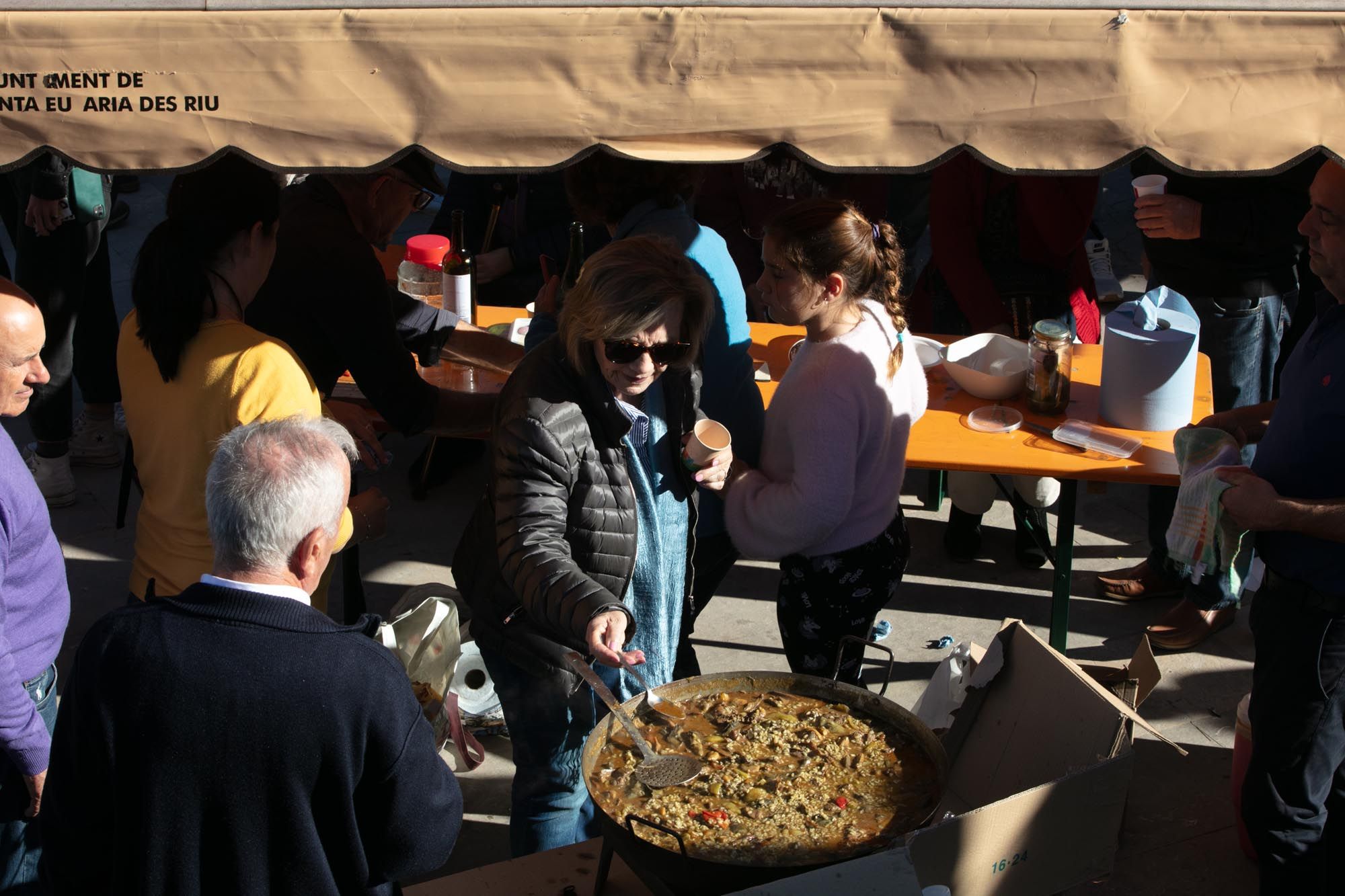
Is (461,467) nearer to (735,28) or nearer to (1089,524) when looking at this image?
(1089,524)

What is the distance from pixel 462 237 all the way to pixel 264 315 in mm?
2148

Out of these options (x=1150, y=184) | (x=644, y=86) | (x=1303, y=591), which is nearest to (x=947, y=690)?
(x=1303, y=591)

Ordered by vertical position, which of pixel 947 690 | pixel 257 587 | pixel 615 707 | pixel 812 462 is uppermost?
pixel 257 587

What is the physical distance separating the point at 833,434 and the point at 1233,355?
2204 millimetres

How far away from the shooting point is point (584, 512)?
2.65 m

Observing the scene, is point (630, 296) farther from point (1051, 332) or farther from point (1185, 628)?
point (1185, 628)

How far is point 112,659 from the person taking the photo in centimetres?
182

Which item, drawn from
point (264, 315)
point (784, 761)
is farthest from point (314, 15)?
point (784, 761)

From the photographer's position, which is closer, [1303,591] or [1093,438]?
[1303,591]

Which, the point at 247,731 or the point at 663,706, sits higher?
the point at 247,731

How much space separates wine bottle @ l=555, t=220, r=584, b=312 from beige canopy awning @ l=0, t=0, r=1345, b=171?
1270 millimetres

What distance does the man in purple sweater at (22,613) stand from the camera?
240cm

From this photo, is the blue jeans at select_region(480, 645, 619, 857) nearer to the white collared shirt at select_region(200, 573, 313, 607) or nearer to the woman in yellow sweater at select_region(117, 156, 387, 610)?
the woman in yellow sweater at select_region(117, 156, 387, 610)

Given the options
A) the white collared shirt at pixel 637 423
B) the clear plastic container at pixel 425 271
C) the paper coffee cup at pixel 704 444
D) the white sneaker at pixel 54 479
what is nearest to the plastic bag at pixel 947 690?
the paper coffee cup at pixel 704 444
